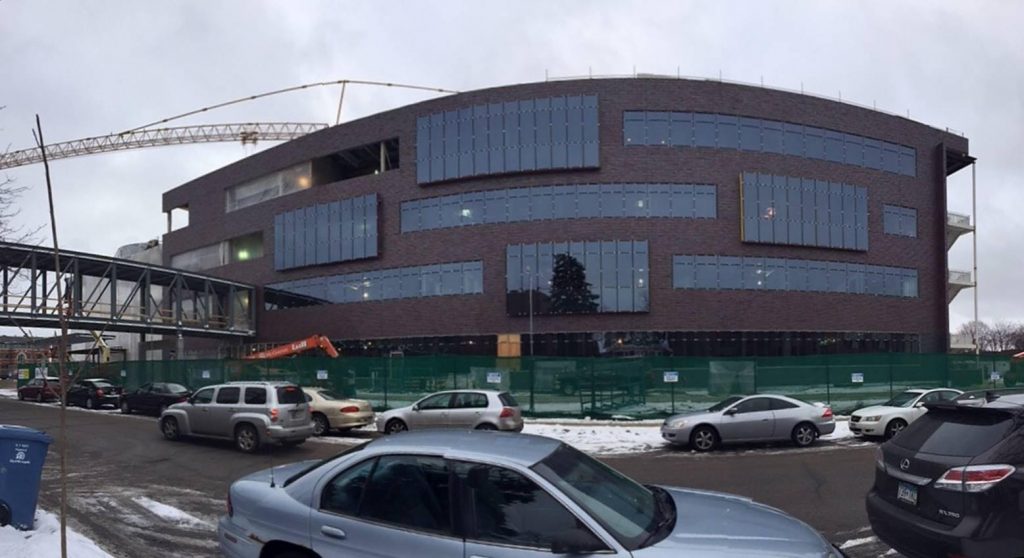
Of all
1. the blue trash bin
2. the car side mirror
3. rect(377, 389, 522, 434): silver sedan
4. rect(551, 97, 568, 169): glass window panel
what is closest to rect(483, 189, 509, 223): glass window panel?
rect(551, 97, 568, 169): glass window panel

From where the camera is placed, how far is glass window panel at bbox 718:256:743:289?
38.6 m

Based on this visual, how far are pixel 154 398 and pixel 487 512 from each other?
2355 centimetres

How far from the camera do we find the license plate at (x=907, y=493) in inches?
213

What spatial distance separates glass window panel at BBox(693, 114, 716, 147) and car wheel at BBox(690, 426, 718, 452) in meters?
28.2

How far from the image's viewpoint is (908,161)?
4522 centimetres

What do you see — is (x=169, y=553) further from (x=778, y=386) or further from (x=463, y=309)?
(x=463, y=309)

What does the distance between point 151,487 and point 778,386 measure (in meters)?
18.4

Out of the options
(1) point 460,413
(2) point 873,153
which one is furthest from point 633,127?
(1) point 460,413

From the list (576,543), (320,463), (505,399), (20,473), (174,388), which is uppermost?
(320,463)

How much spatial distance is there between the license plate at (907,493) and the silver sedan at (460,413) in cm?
1045

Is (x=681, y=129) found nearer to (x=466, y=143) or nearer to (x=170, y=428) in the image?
(x=466, y=143)

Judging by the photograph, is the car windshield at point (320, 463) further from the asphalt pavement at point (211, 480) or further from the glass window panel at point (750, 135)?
the glass window panel at point (750, 135)

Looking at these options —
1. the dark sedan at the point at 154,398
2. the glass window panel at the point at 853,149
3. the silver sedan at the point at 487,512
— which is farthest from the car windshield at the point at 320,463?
the glass window panel at the point at 853,149

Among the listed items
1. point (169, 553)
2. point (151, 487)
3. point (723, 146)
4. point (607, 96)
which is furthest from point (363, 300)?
point (169, 553)
